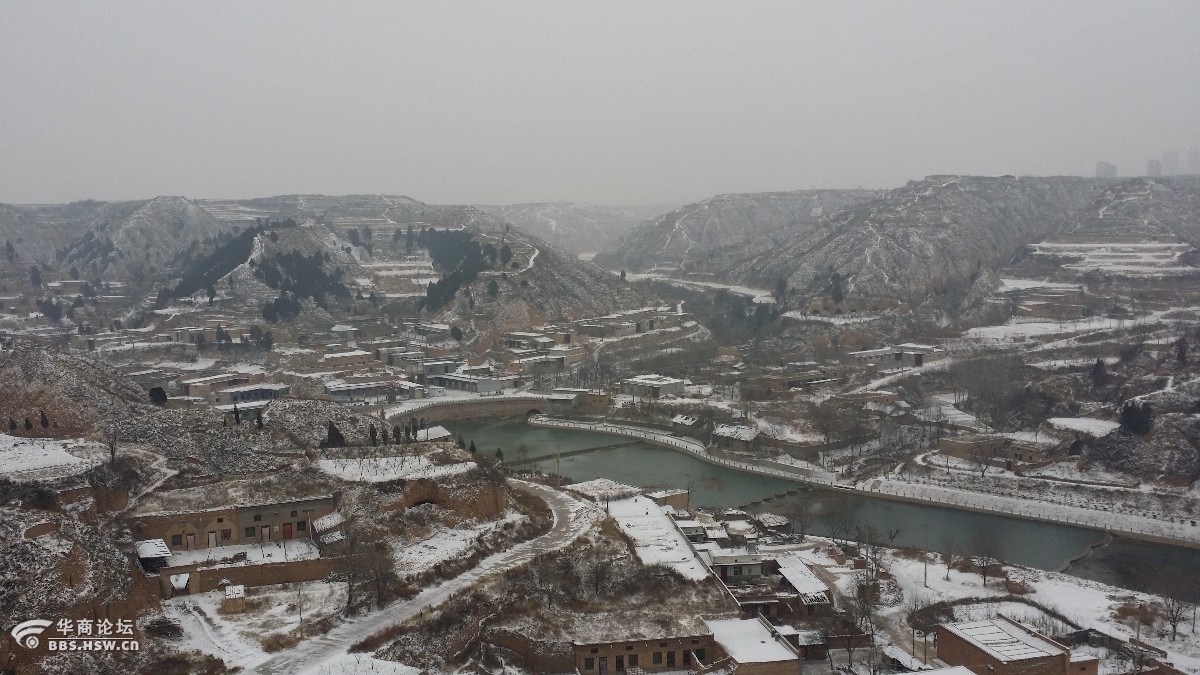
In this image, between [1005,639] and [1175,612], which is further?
[1175,612]

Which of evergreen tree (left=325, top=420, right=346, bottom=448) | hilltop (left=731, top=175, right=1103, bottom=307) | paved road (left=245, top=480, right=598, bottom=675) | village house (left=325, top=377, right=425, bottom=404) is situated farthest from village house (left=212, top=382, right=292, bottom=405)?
hilltop (left=731, top=175, right=1103, bottom=307)

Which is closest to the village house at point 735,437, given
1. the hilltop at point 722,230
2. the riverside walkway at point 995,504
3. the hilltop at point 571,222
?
the riverside walkway at point 995,504

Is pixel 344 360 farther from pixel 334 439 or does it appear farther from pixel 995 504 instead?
pixel 995 504

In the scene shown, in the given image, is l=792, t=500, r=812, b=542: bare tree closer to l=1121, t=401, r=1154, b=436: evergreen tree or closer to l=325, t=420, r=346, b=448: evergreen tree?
l=1121, t=401, r=1154, b=436: evergreen tree

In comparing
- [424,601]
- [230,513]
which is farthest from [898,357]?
[230,513]

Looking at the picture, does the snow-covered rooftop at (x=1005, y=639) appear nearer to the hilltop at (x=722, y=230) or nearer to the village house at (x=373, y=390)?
the village house at (x=373, y=390)

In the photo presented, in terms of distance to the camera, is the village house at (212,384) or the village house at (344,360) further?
the village house at (344,360)
